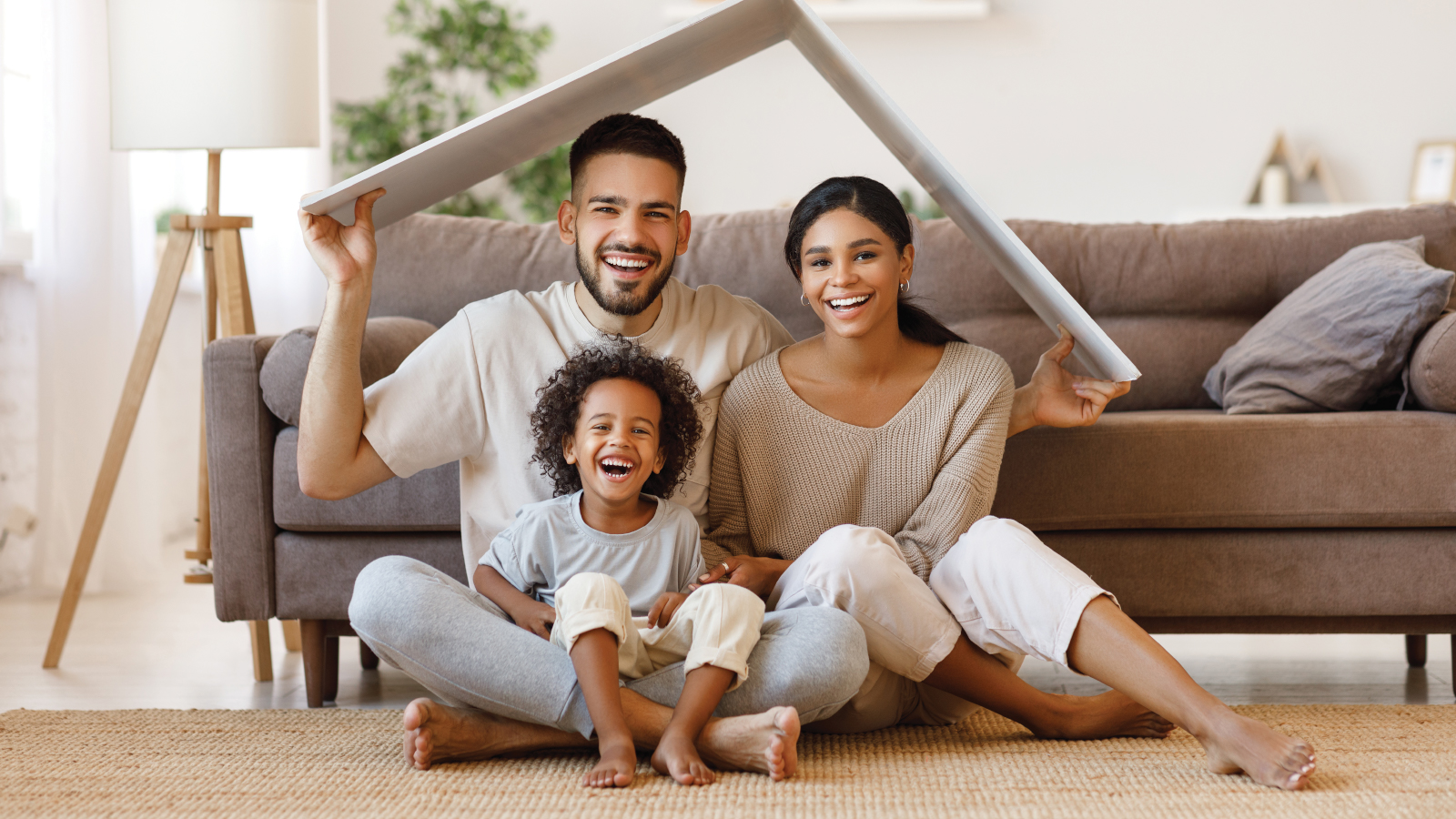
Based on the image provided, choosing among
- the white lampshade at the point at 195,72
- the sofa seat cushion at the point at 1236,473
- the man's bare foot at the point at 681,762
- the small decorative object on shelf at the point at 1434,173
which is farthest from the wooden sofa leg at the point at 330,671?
the small decorative object on shelf at the point at 1434,173

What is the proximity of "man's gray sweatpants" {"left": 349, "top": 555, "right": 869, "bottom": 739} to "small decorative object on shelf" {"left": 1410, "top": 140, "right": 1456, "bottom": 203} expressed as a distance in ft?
13.0

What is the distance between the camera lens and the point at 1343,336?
6.47 feet

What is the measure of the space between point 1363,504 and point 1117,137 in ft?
9.86

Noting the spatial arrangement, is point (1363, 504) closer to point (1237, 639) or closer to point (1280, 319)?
point (1280, 319)

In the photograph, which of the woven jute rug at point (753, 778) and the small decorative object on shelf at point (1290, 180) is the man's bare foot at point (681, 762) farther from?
the small decorative object on shelf at point (1290, 180)

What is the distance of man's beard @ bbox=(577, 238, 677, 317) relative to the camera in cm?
155

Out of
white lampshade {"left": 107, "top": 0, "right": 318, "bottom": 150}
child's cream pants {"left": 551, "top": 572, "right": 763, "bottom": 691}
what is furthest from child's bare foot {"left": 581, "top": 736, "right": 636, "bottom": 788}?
white lampshade {"left": 107, "top": 0, "right": 318, "bottom": 150}

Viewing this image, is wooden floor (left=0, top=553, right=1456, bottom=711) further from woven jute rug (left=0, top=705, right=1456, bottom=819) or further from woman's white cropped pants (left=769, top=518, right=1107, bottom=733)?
woman's white cropped pants (left=769, top=518, right=1107, bottom=733)

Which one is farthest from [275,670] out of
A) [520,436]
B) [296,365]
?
[520,436]

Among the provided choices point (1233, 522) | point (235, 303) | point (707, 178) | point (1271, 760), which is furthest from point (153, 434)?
point (1271, 760)

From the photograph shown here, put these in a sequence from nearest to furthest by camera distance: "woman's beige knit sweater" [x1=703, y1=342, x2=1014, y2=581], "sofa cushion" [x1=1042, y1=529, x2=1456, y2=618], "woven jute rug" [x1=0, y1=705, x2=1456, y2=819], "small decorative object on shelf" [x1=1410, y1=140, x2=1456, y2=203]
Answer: "woven jute rug" [x1=0, y1=705, x2=1456, y2=819], "woman's beige knit sweater" [x1=703, y1=342, x2=1014, y2=581], "sofa cushion" [x1=1042, y1=529, x2=1456, y2=618], "small decorative object on shelf" [x1=1410, y1=140, x2=1456, y2=203]

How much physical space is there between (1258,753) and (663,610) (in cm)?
63

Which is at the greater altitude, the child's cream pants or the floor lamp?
the floor lamp

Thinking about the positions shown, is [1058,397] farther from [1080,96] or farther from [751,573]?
[1080,96]
